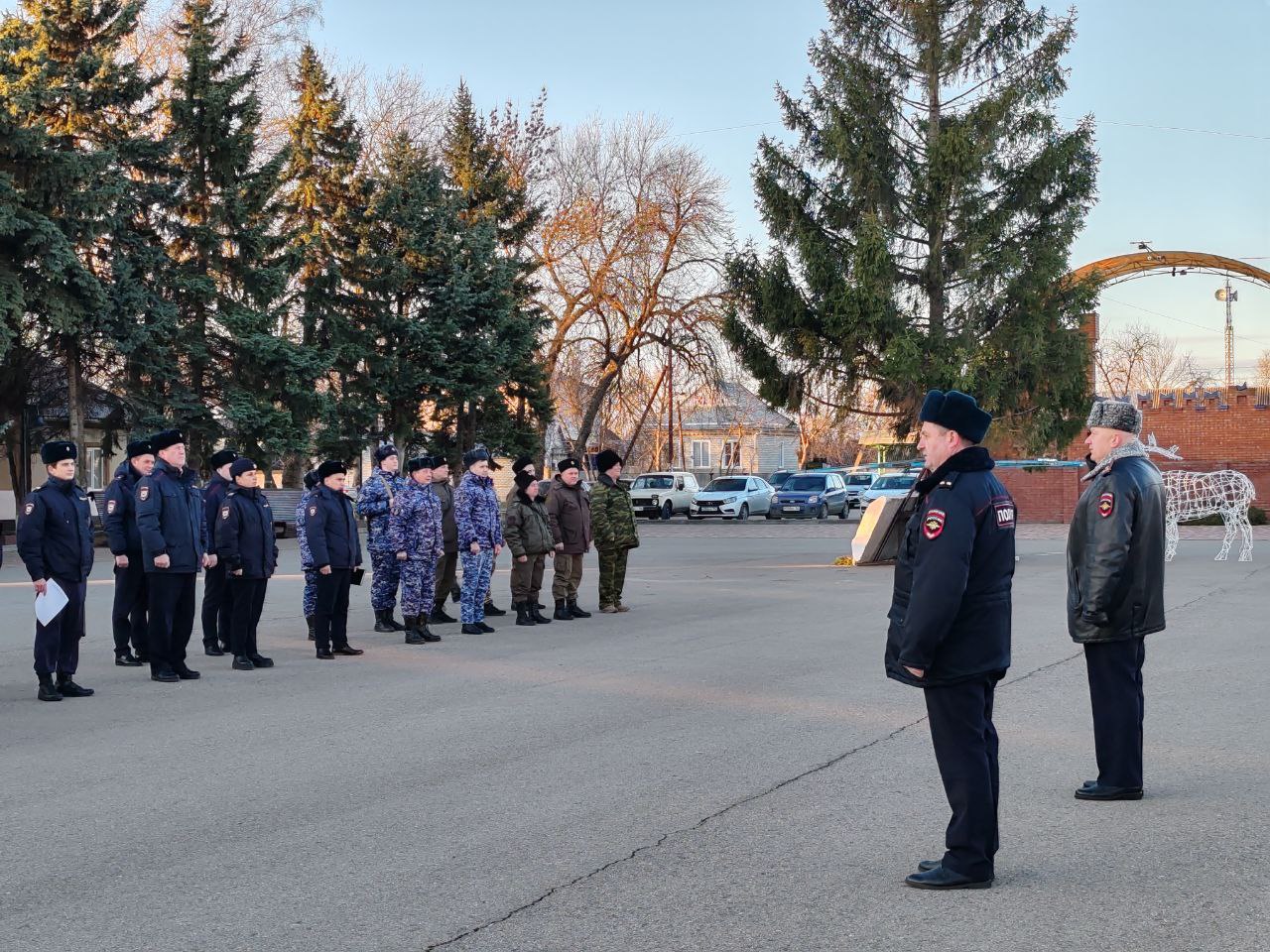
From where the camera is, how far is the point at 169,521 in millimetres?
11305

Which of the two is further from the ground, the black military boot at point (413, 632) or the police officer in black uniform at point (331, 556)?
the police officer in black uniform at point (331, 556)

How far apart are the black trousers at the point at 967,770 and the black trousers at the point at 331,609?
27.0 feet

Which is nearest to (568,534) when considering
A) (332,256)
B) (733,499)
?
(332,256)

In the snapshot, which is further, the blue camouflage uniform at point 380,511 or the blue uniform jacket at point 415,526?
the blue camouflage uniform at point 380,511

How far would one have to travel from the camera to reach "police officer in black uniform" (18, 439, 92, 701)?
10.2m

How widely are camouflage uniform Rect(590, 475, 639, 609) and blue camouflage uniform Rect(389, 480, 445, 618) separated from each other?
9.75 ft

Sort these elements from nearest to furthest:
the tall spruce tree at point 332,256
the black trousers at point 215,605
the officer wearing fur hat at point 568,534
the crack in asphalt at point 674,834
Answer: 1. the crack in asphalt at point 674,834
2. the black trousers at point 215,605
3. the officer wearing fur hat at point 568,534
4. the tall spruce tree at point 332,256

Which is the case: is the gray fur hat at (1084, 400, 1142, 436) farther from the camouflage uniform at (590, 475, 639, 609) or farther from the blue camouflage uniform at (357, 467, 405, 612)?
the camouflage uniform at (590, 475, 639, 609)

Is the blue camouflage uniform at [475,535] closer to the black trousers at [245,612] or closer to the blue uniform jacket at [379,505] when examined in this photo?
the blue uniform jacket at [379,505]

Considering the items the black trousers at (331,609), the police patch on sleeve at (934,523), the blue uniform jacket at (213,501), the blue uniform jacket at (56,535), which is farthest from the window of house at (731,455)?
the police patch on sleeve at (934,523)

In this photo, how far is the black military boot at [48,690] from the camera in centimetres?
1016

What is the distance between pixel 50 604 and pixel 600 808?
5366 mm

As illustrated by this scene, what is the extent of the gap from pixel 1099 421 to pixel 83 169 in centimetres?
2887

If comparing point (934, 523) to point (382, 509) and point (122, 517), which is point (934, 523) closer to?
point (122, 517)
